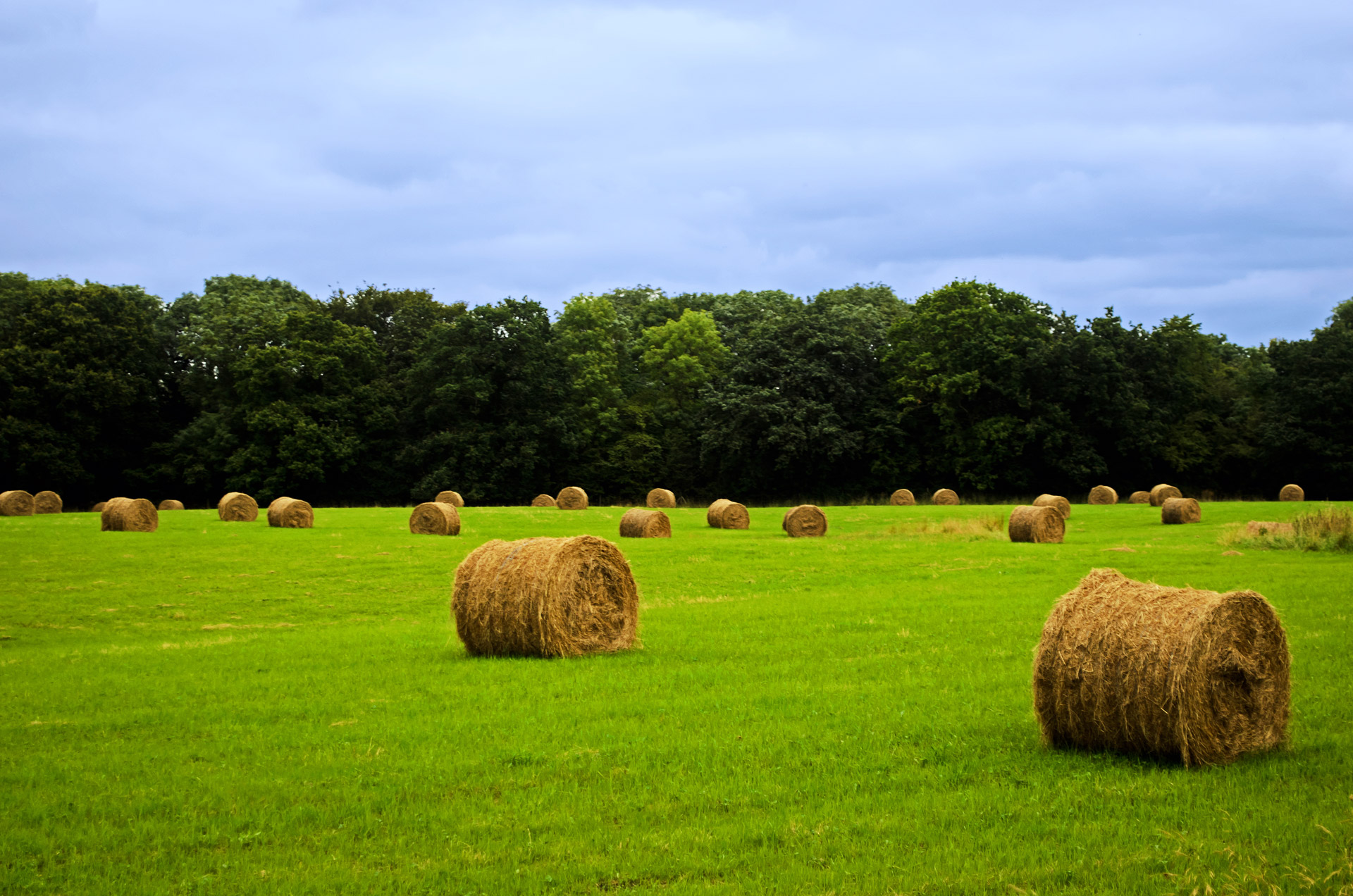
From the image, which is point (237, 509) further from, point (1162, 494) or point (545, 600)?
point (1162, 494)

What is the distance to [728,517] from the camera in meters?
40.9

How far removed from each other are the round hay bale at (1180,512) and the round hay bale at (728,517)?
16671 mm

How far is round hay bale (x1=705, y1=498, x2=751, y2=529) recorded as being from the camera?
134ft

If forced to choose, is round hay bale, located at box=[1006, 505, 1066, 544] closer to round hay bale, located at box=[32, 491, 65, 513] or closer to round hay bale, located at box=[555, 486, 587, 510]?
round hay bale, located at box=[555, 486, 587, 510]

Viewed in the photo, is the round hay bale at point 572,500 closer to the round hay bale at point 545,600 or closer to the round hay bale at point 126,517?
the round hay bale at point 126,517

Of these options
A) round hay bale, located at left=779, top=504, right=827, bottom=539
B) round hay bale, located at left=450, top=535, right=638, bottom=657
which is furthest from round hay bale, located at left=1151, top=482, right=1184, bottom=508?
round hay bale, located at left=450, top=535, right=638, bottom=657

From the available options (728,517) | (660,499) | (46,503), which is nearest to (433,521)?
(728,517)

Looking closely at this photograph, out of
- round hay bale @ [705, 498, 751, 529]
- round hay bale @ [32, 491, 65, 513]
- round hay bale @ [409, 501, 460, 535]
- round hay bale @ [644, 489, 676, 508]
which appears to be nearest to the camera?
round hay bale @ [409, 501, 460, 535]

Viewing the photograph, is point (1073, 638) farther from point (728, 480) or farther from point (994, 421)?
point (728, 480)

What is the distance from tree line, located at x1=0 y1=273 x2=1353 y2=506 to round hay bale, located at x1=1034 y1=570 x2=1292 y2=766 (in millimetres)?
56570

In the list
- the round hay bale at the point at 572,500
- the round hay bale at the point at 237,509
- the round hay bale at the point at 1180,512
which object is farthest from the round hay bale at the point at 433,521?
the round hay bale at the point at 1180,512

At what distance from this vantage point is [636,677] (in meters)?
12.1

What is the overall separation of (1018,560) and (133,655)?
20.6 meters

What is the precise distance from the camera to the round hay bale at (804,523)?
120 ft
